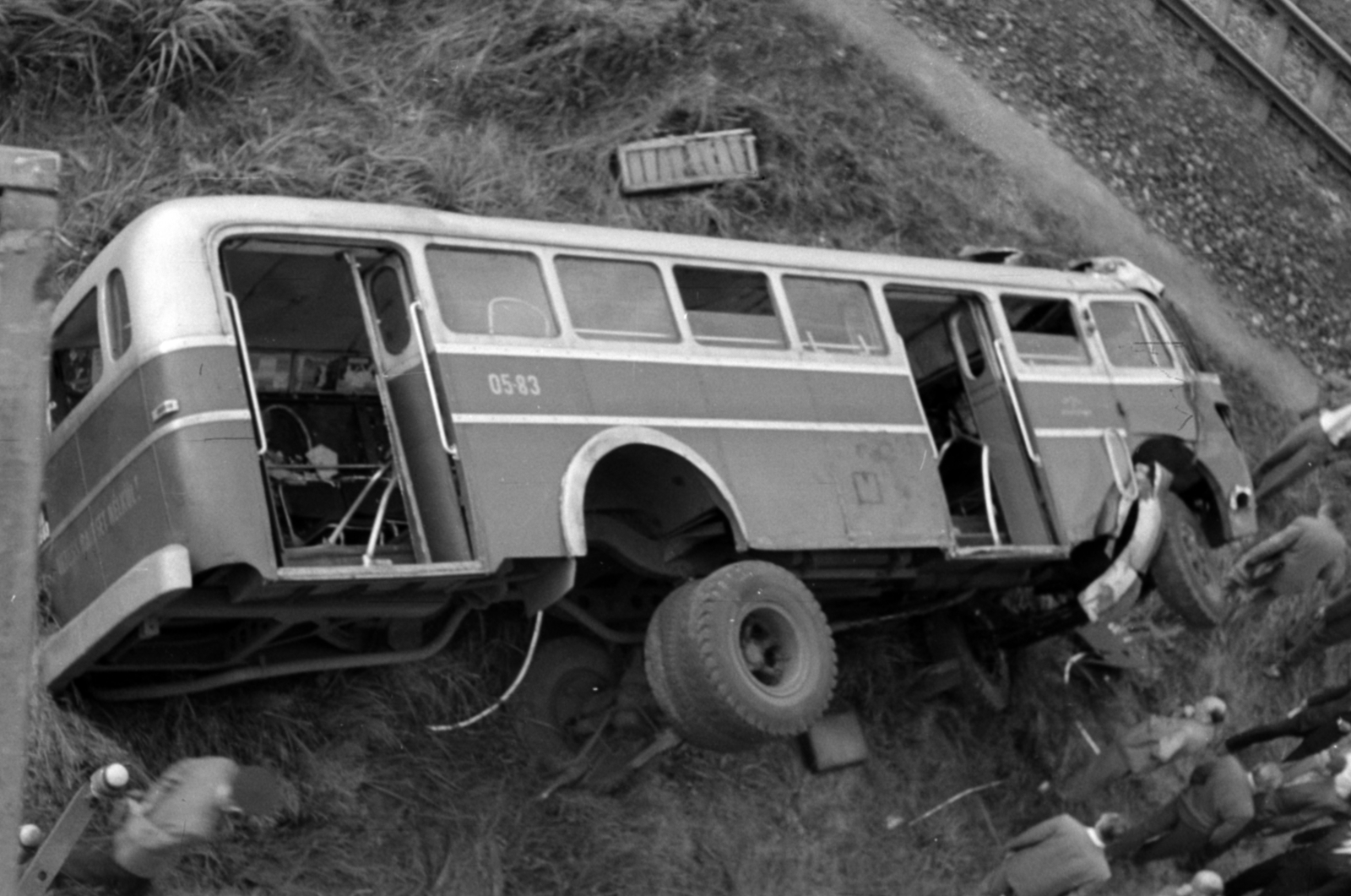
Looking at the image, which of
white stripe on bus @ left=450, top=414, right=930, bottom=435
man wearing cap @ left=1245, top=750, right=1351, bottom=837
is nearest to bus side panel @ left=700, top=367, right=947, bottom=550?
white stripe on bus @ left=450, top=414, right=930, bottom=435

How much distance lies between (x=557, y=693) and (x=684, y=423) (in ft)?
6.48

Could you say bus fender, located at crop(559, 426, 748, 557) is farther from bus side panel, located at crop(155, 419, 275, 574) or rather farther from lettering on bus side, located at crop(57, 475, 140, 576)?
lettering on bus side, located at crop(57, 475, 140, 576)

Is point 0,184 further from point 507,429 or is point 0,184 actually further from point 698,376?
point 698,376

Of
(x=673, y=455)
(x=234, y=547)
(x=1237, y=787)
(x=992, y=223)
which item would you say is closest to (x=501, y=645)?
(x=673, y=455)

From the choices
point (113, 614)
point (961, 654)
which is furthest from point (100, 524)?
point (961, 654)

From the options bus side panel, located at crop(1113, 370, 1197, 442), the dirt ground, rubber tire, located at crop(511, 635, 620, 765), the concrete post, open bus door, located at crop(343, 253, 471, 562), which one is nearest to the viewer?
the concrete post

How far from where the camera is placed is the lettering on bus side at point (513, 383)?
8.66m

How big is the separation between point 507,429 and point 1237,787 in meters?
4.70

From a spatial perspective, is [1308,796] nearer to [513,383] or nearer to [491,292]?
[513,383]

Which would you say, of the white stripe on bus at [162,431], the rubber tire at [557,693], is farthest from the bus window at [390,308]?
the rubber tire at [557,693]

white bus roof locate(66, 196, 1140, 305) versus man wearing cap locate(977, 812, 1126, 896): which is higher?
white bus roof locate(66, 196, 1140, 305)

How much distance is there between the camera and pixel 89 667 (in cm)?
880

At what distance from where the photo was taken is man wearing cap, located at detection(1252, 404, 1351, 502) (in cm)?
1239

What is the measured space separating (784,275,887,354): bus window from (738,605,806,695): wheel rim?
1.48 metres
